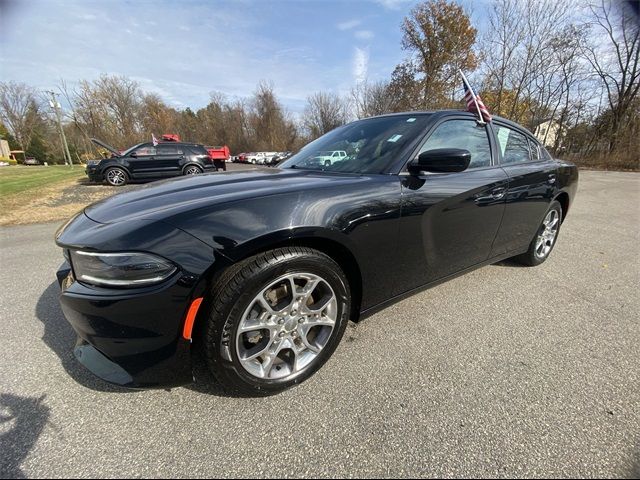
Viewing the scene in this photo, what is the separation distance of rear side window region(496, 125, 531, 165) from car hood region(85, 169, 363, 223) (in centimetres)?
177

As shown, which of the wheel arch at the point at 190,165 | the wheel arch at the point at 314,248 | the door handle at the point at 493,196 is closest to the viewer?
the wheel arch at the point at 314,248

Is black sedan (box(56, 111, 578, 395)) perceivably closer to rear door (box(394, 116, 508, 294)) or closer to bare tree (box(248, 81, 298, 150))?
rear door (box(394, 116, 508, 294))

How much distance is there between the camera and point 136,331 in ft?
4.53

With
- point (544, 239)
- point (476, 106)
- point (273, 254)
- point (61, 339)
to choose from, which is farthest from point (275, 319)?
point (544, 239)

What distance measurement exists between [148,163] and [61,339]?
11.0m

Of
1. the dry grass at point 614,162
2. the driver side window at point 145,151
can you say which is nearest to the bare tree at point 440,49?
the dry grass at point 614,162

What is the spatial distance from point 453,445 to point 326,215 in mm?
1264

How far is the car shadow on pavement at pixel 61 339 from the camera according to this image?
177 centimetres

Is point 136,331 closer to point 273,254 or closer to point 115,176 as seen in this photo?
point 273,254

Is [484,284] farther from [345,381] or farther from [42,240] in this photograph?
[42,240]

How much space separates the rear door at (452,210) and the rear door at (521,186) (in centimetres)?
16

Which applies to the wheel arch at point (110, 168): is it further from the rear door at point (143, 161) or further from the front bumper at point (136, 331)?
the front bumper at point (136, 331)

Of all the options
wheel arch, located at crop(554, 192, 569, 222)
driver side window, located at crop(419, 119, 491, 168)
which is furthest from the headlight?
wheel arch, located at crop(554, 192, 569, 222)

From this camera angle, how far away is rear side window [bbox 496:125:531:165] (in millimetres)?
2873
